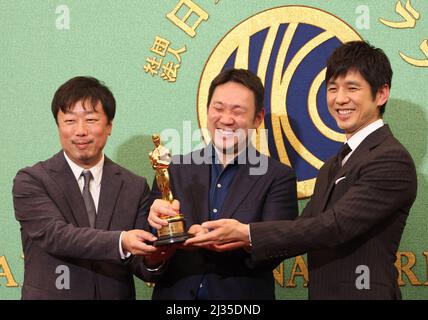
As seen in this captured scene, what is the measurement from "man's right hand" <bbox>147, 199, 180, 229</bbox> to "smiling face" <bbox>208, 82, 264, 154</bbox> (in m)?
0.28

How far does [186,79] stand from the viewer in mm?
2553

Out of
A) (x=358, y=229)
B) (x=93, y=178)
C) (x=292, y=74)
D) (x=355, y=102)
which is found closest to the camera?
(x=358, y=229)

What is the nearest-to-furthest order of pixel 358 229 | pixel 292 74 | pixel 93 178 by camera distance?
pixel 358 229 < pixel 93 178 < pixel 292 74

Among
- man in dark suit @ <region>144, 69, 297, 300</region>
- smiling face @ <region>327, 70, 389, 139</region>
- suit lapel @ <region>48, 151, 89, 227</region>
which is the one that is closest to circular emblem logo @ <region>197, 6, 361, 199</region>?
man in dark suit @ <region>144, 69, 297, 300</region>

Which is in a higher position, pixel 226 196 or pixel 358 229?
pixel 226 196

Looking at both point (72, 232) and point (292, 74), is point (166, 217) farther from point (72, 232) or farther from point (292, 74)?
point (292, 74)

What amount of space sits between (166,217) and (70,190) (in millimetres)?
317

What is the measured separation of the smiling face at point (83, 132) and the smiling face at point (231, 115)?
0.33 metres

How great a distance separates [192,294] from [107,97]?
0.63 metres

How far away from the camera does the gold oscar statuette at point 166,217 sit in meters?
1.81

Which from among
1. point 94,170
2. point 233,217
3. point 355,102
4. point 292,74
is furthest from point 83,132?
point 292,74

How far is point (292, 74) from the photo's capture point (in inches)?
99.2

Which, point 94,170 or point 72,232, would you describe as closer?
point 72,232

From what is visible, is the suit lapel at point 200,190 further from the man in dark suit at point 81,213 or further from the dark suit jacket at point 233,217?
the man in dark suit at point 81,213
